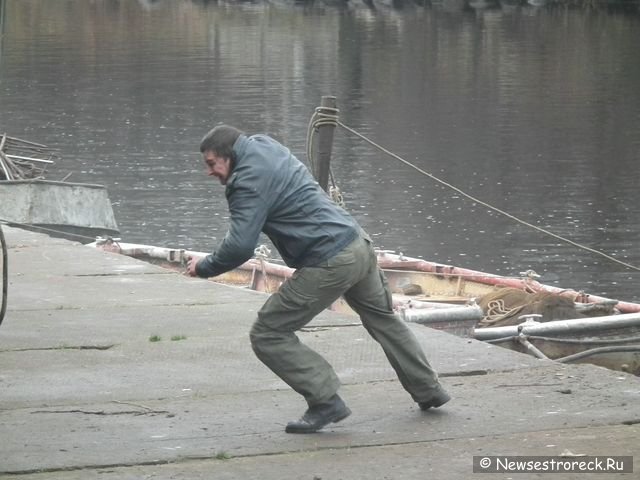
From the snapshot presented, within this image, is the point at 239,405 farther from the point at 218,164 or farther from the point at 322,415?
the point at 218,164

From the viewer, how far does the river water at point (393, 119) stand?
89.5 ft

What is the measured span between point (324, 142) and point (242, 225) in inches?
236

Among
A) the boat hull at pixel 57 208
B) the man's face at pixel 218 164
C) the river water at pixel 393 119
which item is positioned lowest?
the river water at pixel 393 119

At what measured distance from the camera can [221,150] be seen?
7531 millimetres

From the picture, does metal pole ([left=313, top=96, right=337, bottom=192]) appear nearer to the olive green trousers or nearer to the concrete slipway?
the concrete slipway

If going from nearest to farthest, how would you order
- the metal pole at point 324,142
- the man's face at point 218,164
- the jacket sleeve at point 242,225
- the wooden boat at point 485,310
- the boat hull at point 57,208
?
the jacket sleeve at point 242,225 → the man's face at point 218,164 → the wooden boat at point 485,310 → the metal pole at point 324,142 → the boat hull at point 57,208

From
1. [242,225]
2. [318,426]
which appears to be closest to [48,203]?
[318,426]

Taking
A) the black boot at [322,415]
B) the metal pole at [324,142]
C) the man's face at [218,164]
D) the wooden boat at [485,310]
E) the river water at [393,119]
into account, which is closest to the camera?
the man's face at [218,164]

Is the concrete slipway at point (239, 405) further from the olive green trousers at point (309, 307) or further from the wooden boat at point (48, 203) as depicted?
the wooden boat at point (48, 203)

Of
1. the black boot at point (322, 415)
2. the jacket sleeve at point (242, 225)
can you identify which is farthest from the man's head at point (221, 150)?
the black boot at point (322, 415)

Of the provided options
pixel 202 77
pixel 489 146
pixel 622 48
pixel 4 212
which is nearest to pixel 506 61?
pixel 622 48

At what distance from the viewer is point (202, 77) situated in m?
55.6

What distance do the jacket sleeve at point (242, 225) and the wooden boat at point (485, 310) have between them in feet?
15.7

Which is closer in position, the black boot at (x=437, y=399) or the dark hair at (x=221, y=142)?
the dark hair at (x=221, y=142)
